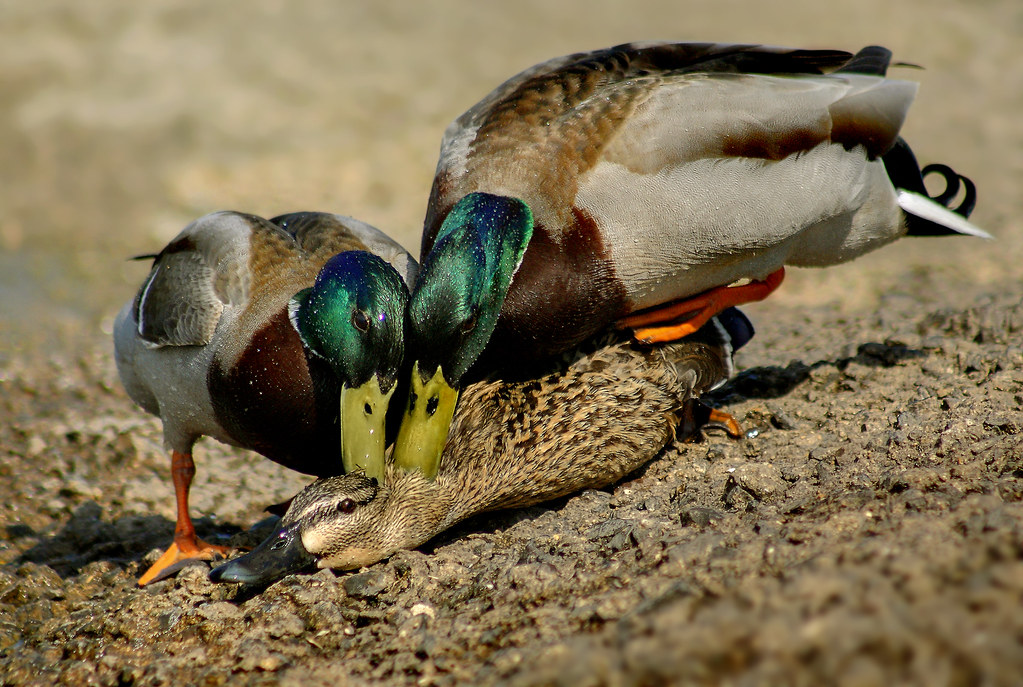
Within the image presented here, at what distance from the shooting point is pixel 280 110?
9.30 metres

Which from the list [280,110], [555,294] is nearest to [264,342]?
[555,294]

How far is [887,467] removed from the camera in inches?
130

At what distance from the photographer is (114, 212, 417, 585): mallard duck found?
3.41 meters

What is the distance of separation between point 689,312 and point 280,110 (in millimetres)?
6194

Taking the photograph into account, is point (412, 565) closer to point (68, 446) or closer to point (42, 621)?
point (42, 621)

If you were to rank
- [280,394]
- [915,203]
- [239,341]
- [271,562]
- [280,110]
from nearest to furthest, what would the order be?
[271,562] → [280,394] → [239,341] → [915,203] → [280,110]

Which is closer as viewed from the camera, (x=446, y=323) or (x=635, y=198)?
(x=446, y=323)

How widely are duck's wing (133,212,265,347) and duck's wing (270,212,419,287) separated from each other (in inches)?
8.2

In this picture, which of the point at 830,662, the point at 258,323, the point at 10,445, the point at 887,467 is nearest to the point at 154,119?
the point at 10,445

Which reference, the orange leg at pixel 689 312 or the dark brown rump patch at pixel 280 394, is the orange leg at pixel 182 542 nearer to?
the dark brown rump patch at pixel 280 394

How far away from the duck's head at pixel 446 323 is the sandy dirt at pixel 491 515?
1.25 ft

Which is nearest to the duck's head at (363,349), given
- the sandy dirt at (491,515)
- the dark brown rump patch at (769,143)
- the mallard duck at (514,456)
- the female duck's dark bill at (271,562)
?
the mallard duck at (514,456)

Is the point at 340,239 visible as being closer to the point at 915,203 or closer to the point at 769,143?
the point at 769,143

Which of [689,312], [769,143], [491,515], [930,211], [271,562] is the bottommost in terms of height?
[491,515]
